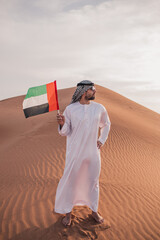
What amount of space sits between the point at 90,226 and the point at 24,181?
309 centimetres

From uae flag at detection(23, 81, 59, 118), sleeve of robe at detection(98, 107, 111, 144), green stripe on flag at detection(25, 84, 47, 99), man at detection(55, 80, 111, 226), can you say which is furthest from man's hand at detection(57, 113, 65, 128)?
sleeve of robe at detection(98, 107, 111, 144)

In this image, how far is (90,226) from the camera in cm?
391

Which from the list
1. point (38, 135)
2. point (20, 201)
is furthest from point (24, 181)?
point (38, 135)

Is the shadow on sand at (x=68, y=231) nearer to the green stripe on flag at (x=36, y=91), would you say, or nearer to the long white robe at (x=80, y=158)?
the long white robe at (x=80, y=158)

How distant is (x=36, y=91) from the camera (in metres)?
3.77

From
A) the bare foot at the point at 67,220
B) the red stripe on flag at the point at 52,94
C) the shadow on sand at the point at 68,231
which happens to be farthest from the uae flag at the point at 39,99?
the shadow on sand at the point at 68,231

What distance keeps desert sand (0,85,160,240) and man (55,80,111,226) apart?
1.99 feet

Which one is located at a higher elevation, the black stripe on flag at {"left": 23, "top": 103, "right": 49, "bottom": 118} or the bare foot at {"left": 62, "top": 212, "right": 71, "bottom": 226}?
the black stripe on flag at {"left": 23, "top": 103, "right": 49, "bottom": 118}

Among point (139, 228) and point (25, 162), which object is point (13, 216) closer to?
point (139, 228)

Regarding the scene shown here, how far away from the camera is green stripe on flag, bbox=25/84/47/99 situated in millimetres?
3748

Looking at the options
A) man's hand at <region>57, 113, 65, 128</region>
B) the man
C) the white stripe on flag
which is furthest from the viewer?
the white stripe on flag

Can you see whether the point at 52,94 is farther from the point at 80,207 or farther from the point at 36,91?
the point at 80,207

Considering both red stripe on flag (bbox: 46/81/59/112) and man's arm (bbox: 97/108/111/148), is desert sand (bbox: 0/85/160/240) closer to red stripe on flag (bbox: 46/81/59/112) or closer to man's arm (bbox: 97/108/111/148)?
man's arm (bbox: 97/108/111/148)

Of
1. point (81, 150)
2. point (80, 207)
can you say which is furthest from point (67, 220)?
point (81, 150)
